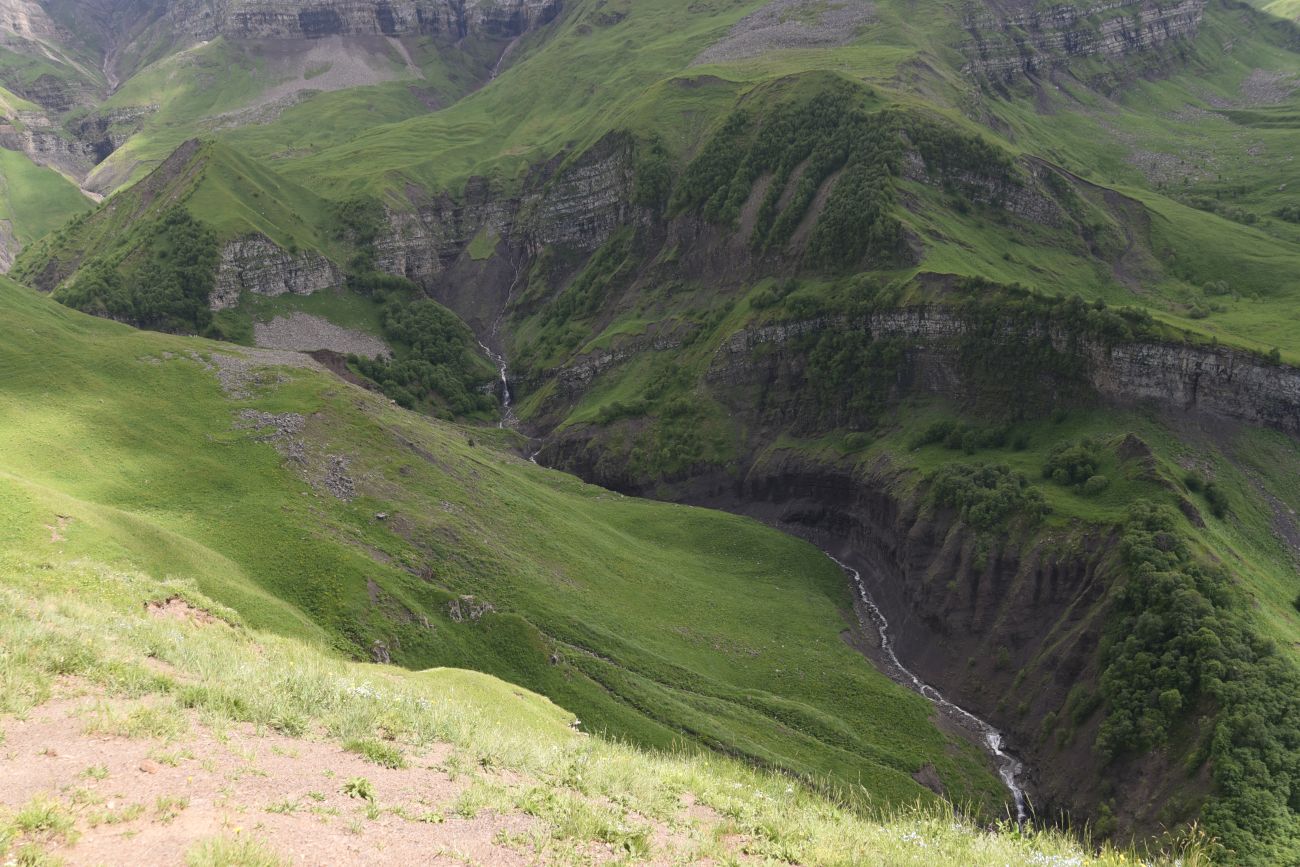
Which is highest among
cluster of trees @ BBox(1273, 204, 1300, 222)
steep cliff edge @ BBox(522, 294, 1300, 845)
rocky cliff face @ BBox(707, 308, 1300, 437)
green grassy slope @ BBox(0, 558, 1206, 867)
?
green grassy slope @ BBox(0, 558, 1206, 867)

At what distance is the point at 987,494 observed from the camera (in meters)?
97.8

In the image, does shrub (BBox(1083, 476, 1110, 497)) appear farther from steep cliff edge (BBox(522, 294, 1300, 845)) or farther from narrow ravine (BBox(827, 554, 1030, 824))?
narrow ravine (BBox(827, 554, 1030, 824))

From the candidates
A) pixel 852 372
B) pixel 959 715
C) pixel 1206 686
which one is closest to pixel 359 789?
pixel 1206 686

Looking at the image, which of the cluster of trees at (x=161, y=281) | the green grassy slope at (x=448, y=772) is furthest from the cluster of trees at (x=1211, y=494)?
the cluster of trees at (x=161, y=281)

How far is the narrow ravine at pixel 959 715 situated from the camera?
7700 centimetres

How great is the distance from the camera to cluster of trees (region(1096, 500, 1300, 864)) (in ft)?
187

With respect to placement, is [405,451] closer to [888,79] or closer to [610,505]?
[610,505]

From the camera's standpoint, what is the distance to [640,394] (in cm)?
15662

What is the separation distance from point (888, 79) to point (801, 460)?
9849cm

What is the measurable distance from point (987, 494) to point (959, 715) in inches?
1019

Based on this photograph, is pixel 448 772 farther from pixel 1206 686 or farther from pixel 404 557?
pixel 1206 686

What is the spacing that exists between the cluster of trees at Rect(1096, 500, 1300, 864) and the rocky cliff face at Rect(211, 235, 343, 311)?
179 metres

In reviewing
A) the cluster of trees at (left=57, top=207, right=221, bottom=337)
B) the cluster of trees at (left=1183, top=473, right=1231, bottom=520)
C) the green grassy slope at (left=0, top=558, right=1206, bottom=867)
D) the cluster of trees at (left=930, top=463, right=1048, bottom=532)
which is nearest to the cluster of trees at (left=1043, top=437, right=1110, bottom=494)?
the cluster of trees at (left=930, top=463, right=1048, bottom=532)

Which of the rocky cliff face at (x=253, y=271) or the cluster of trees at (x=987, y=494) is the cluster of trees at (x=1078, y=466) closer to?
the cluster of trees at (x=987, y=494)
